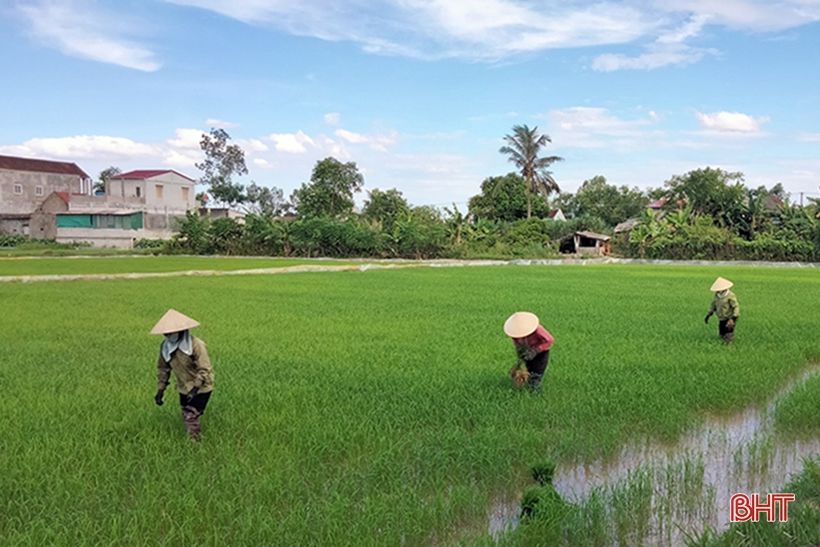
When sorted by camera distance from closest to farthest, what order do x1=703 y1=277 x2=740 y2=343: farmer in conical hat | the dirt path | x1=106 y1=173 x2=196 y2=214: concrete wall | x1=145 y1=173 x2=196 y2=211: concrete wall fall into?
x1=703 y1=277 x2=740 y2=343: farmer in conical hat → the dirt path → x1=106 y1=173 x2=196 y2=214: concrete wall → x1=145 y1=173 x2=196 y2=211: concrete wall

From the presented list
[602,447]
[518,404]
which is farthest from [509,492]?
[518,404]

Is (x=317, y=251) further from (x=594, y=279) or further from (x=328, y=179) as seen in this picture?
(x=594, y=279)

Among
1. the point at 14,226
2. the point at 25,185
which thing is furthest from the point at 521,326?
the point at 25,185

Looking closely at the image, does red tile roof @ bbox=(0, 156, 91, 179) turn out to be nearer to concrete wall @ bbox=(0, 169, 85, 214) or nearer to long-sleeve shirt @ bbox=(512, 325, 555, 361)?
concrete wall @ bbox=(0, 169, 85, 214)

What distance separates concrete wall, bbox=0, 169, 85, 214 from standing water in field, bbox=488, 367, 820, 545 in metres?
50.7

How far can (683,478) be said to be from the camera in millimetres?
3717

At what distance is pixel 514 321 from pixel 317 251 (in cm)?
3227

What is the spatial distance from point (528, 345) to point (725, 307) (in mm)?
3726

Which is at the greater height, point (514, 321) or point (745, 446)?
point (514, 321)

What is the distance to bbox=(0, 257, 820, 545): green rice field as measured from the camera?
10.1ft

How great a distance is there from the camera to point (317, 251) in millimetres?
36500

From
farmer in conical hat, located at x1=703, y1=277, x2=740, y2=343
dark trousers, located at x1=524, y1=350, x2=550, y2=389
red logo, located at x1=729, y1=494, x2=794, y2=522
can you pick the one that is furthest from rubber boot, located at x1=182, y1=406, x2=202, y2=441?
farmer in conical hat, located at x1=703, y1=277, x2=740, y2=343

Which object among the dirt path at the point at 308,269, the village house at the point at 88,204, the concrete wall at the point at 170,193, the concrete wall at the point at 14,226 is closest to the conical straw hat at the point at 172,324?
the dirt path at the point at 308,269

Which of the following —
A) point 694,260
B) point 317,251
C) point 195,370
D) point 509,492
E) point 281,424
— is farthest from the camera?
point 317,251
